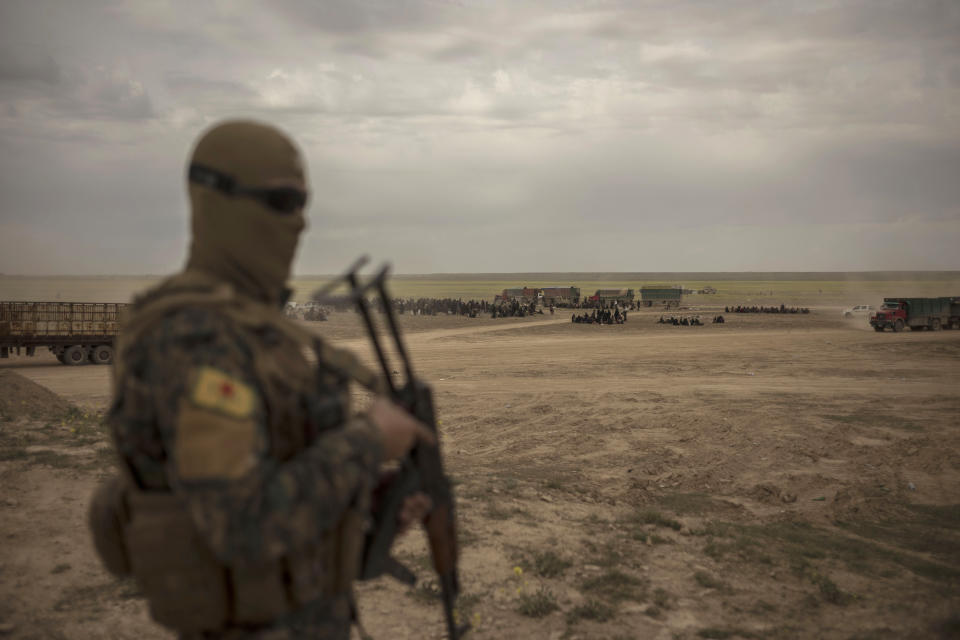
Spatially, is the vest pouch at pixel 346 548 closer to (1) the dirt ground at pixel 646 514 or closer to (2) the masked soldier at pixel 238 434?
(2) the masked soldier at pixel 238 434

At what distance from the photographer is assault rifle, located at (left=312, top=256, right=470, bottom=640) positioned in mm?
2189

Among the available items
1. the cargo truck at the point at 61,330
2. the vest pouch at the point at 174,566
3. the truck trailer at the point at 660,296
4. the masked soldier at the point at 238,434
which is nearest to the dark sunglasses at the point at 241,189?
the masked soldier at the point at 238,434

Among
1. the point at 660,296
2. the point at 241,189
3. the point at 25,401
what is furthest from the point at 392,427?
the point at 660,296

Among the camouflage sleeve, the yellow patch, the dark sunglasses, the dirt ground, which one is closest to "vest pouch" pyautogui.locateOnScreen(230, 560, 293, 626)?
the camouflage sleeve

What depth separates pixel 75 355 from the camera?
21.6 m

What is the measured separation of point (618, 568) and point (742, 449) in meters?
5.15

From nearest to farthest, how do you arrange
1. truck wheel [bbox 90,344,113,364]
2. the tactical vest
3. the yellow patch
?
the yellow patch → the tactical vest → truck wheel [bbox 90,344,113,364]

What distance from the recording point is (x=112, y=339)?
2214 centimetres

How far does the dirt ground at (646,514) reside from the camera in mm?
5047

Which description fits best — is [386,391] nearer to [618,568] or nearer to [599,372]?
[618,568]

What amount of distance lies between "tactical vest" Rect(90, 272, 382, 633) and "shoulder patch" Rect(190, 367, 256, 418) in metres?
0.11

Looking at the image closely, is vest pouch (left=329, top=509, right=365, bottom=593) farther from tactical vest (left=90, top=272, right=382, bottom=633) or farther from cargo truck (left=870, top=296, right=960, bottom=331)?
cargo truck (left=870, top=296, right=960, bottom=331)

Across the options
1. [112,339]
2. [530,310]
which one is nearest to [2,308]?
[112,339]

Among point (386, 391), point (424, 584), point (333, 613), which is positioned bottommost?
point (424, 584)
